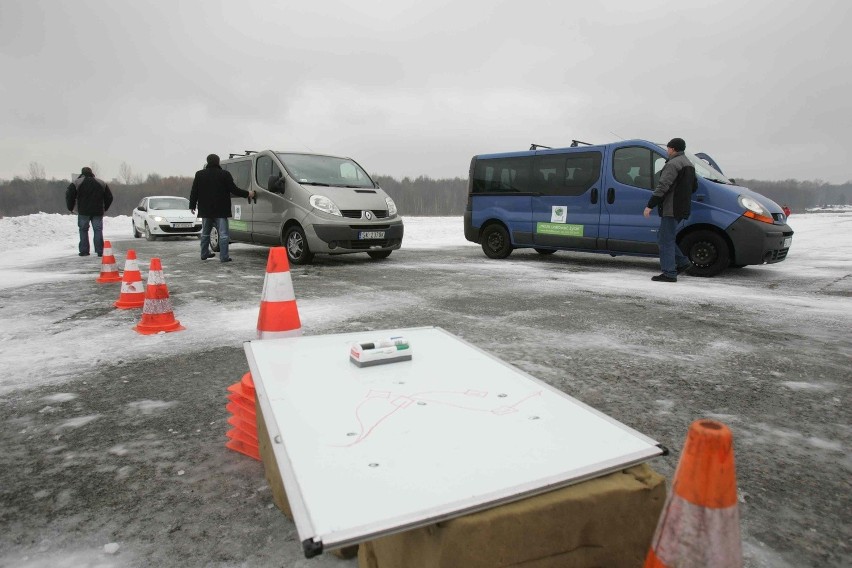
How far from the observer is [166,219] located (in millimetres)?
16188

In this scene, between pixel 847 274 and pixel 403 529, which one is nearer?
pixel 403 529

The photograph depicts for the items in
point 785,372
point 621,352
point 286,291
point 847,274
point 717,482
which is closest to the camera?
point 717,482

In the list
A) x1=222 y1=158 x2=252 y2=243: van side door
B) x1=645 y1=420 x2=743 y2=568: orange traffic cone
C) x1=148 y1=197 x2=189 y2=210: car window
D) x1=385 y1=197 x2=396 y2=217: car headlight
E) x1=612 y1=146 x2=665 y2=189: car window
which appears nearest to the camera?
x1=645 y1=420 x2=743 y2=568: orange traffic cone

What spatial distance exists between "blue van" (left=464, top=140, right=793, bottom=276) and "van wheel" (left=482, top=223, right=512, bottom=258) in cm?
2

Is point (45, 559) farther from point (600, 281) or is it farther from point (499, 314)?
point (600, 281)

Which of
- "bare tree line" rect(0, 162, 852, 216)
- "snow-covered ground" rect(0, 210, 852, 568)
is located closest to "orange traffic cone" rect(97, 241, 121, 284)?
"snow-covered ground" rect(0, 210, 852, 568)

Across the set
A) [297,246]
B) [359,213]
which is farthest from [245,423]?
[297,246]

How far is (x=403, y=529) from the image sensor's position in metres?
1.09

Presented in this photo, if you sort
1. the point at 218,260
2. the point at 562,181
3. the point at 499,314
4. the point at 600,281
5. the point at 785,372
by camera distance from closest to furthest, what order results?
the point at 785,372, the point at 499,314, the point at 600,281, the point at 562,181, the point at 218,260

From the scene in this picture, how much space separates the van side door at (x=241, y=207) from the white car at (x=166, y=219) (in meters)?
6.33

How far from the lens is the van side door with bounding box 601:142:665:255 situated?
8.12 metres

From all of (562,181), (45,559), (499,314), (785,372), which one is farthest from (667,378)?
(562,181)

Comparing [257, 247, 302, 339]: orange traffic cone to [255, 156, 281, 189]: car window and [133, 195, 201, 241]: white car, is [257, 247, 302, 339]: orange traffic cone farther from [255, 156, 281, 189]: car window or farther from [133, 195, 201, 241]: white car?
[133, 195, 201, 241]: white car

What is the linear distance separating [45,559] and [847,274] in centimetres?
1037
